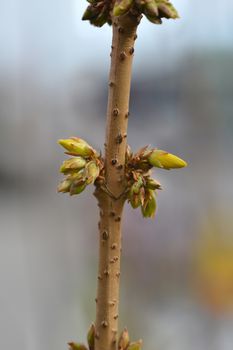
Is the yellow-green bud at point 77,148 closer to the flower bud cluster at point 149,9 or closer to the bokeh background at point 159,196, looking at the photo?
the flower bud cluster at point 149,9

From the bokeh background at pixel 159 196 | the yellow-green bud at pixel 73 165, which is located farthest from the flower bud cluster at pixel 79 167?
the bokeh background at pixel 159 196

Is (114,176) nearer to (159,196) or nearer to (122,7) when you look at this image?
(122,7)

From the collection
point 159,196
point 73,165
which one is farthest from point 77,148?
point 159,196

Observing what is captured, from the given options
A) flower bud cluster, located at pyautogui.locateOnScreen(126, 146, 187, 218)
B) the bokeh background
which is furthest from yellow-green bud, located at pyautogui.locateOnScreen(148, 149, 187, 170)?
the bokeh background

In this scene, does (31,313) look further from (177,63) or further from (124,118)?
(124,118)

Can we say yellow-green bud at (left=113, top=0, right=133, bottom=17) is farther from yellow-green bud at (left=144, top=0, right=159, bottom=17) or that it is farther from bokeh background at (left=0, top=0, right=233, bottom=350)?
bokeh background at (left=0, top=0, right=233, bottom=350)

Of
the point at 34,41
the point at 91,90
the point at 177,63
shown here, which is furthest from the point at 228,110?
the point at 34,41
